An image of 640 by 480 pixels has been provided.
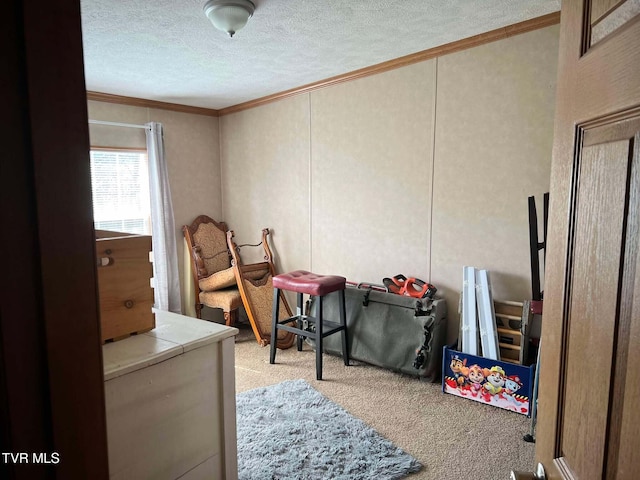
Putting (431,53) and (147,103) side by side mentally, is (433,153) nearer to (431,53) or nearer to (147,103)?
(431,53)

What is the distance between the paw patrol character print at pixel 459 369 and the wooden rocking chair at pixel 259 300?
1564 millimetres

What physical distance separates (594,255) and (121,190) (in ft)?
14.5

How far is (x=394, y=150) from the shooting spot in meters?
3.42

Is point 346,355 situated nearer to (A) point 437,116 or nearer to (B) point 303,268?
(B) point 303,268

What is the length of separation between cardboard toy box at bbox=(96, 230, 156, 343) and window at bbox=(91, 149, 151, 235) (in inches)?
123

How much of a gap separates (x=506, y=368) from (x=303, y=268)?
2106 mm

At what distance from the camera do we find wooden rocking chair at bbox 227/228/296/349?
13.2ft

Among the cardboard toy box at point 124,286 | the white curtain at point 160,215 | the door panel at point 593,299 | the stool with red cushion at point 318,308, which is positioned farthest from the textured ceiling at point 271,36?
the door panel at point 593,299

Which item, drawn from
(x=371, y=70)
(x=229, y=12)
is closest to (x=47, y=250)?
(x=229, y=12)

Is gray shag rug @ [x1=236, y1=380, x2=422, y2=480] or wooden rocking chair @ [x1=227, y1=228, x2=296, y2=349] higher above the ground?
wooden rocking chair @ [x1=227, y1=228, x2=296, y2=349]

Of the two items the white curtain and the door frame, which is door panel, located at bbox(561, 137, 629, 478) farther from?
the white curtain

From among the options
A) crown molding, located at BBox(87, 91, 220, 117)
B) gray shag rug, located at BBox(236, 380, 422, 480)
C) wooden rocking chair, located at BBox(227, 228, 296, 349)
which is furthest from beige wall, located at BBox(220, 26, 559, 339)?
gray shag rug, located at BBox(236, 380, 422, 480)

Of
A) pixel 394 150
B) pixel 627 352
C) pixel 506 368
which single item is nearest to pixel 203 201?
pixel 394 150

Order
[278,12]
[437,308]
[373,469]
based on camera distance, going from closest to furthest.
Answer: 1. [373,469]
2. [278,12]
3. [437,308]
